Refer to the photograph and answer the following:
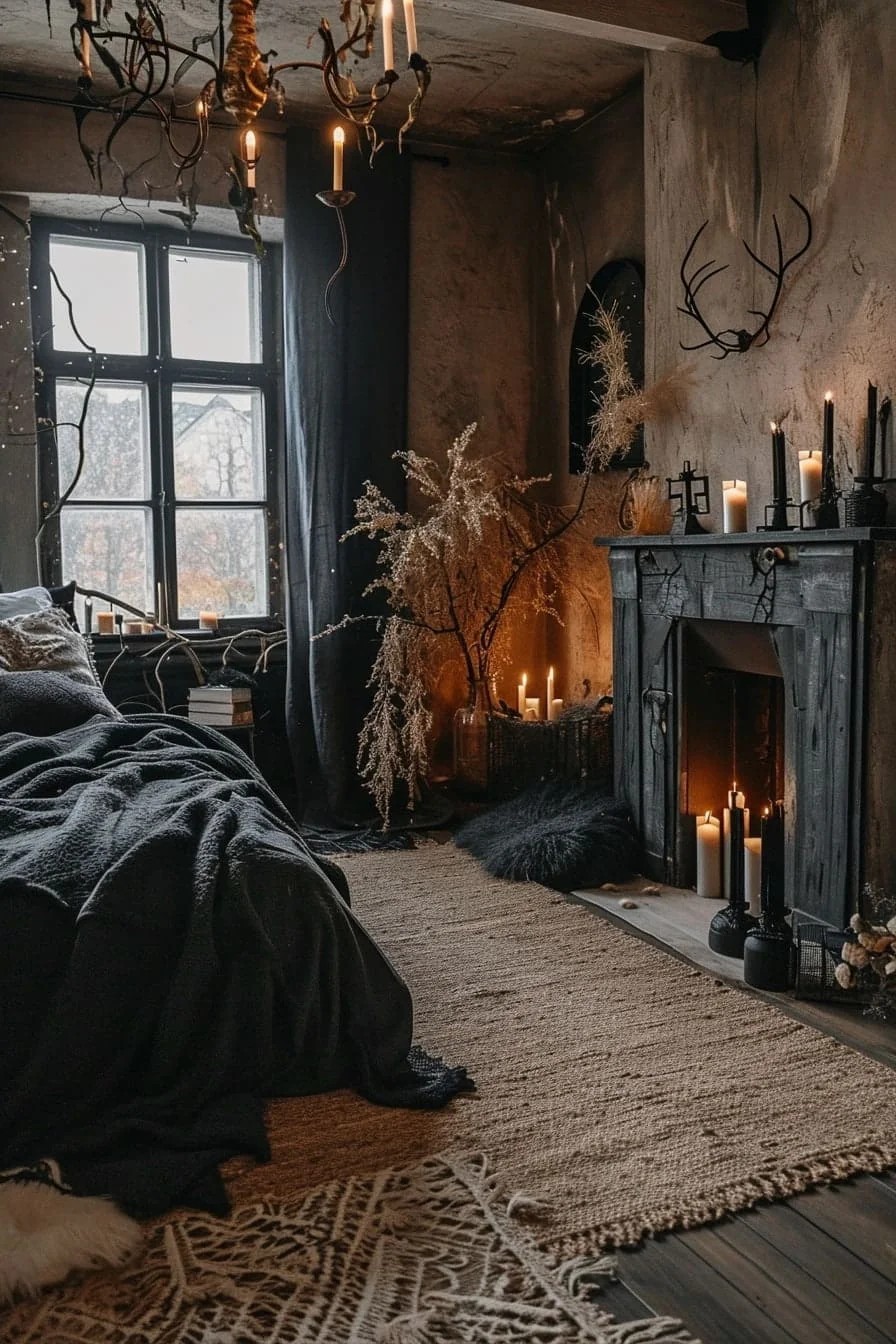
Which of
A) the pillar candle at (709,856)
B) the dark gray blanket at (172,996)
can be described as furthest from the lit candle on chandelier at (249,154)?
the pillar candle at (709,856)

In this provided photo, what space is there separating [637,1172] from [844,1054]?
68 centimetres

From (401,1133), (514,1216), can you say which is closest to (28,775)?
(401,1133)

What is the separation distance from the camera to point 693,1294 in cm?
162

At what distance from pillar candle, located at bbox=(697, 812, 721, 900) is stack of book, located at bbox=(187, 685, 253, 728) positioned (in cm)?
188

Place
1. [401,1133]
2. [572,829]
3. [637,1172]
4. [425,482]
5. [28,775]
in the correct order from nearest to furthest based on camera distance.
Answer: [637,1172] → [401,1133] → [28,775] → [572,829] → [425,482]

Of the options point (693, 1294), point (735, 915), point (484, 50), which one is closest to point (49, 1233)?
point (693, 1294)

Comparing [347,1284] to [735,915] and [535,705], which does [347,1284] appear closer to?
[735,915]

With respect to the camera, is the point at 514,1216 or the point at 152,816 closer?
the point at 514,1216

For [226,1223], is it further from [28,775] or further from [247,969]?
[28,775]

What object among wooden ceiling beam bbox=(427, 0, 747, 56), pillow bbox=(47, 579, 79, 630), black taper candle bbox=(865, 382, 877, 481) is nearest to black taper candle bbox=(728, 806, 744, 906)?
black taper candle bbox=(865, 382, 877, 481)

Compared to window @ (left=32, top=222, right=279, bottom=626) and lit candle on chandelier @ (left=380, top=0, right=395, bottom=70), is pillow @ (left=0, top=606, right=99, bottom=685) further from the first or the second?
lit candle on chandelier @ (left=380, top=0, right=395, bottom=70)

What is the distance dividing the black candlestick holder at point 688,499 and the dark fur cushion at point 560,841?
98 centimetres

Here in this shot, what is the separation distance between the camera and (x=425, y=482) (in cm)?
441

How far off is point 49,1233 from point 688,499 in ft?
9.03
